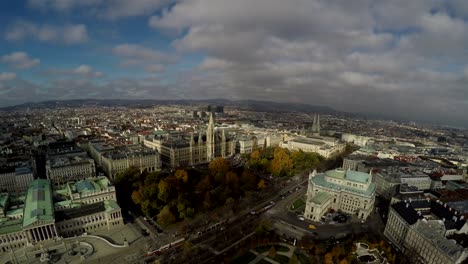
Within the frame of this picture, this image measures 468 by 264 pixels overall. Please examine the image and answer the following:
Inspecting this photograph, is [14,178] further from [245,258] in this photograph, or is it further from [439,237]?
[439,237]

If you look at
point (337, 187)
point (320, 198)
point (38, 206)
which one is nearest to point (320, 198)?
point (320, 198)

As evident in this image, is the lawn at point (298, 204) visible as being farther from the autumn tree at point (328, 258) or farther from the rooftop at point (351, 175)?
the autumn tree at point (328, 258)

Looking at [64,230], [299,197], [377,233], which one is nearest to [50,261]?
[64,230]

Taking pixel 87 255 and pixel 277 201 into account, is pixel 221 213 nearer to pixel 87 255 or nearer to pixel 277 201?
pixel 277 201

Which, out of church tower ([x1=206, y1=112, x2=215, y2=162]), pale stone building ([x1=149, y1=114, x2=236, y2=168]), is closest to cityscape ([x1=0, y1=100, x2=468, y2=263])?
pale stone building ([x1=149, y1=114, x2=236, y2=168])

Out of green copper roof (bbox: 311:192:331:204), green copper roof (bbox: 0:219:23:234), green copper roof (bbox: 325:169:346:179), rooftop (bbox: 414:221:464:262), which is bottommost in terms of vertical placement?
green copper roof (bbox: 0:219:23:234)

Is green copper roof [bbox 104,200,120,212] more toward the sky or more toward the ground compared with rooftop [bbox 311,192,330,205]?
more toward the ground

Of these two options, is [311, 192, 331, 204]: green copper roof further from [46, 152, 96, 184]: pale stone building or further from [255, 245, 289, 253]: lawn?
[46, 152, 96, 184]: pale stone building
